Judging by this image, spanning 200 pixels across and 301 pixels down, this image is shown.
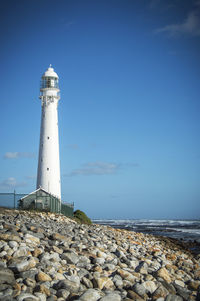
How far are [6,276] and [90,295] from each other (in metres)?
1.70

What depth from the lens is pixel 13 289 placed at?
6098mm

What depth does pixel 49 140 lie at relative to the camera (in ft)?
Answer: 94.8

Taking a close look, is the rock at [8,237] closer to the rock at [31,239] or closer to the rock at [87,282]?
the rock at [31,239]

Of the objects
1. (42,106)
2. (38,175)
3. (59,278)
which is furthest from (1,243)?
(42,106)

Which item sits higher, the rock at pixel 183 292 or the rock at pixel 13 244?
the rock at pixel 13 244

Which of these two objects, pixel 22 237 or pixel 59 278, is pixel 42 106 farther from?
pixel 59 278

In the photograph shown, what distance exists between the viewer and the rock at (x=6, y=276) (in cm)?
627

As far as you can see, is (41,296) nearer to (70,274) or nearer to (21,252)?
(70,274)

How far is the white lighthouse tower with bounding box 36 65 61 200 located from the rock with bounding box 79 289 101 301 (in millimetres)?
21325

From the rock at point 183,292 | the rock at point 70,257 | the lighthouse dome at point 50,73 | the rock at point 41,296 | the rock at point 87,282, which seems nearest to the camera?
the rock at point 41,296

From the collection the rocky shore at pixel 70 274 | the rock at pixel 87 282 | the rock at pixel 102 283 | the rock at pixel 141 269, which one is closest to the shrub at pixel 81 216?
the rocky shore at pixel 70 274

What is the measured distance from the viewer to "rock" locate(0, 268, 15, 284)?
6271 mm

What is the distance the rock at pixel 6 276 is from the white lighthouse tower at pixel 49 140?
21024 mm

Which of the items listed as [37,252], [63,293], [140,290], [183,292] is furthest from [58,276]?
[183,292]
